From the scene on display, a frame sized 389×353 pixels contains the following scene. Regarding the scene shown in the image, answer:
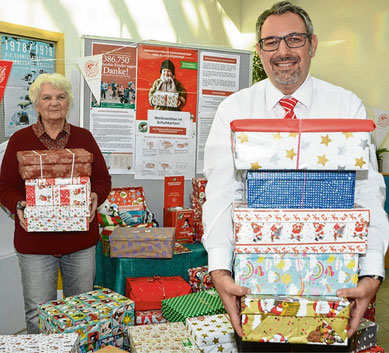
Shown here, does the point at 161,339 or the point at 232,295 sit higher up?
the point at 232,295

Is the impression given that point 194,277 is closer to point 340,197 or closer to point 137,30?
point 340,197

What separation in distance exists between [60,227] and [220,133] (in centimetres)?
106

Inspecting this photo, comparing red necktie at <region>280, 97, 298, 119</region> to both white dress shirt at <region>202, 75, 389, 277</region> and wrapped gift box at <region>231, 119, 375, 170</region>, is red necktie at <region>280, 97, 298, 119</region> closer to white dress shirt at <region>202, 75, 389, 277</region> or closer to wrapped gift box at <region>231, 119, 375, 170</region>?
white dress shirt at <region>202, 75, 389, 277</region>

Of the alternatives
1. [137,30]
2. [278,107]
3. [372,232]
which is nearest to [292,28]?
[278,107]

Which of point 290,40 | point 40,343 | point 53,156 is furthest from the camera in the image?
point 53,156

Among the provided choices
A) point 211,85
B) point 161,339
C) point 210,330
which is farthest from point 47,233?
point 211,85

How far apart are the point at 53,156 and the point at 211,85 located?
5.53ft

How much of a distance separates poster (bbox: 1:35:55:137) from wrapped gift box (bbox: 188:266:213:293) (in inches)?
58.8

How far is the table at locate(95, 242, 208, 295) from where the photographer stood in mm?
2848

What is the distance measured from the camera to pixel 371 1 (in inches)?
213

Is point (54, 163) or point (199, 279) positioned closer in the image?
point (54, 163)

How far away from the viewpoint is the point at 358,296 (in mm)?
1060

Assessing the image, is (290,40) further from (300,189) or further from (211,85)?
(211,85)

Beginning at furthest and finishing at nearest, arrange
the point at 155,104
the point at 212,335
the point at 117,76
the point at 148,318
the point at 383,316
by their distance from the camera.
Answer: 1. the point at 383,316
2. the point at 155,104
3. the point at 117,76
4. the point at 148,318
5. the point at 212,335
